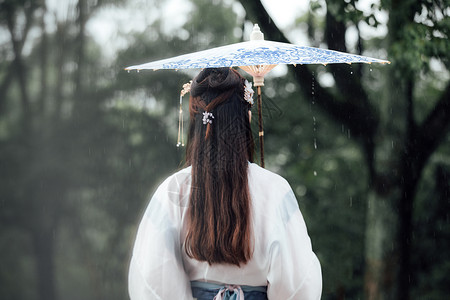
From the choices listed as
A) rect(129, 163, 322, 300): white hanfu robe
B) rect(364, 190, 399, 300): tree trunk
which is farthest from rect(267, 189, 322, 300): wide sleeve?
rect(364, 190, 399, 300): tree trunk

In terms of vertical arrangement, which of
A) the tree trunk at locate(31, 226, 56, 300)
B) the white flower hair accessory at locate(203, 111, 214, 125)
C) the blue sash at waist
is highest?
the white flower hair accessory at locate(203, 111, 214, 125)

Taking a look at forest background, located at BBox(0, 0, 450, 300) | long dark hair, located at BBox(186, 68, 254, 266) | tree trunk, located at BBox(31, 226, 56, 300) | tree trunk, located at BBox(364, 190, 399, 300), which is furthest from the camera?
tree trunk, located at BBox(31, 226, 56, 300)

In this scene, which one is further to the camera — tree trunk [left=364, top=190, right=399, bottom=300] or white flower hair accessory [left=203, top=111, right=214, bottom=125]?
tree trunk [left=364, top=190, right=399, bottom=300]

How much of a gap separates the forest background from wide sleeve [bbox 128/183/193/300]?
12.3 feet

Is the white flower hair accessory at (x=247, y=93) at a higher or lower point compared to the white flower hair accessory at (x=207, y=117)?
higher

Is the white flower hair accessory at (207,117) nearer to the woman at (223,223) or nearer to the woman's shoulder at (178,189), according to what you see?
the woman at (223,223)

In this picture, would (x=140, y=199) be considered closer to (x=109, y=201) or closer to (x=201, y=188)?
(x=109, y=201)

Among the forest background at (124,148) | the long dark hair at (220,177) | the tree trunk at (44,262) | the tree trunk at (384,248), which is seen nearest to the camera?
the long dark hair at (220,177)

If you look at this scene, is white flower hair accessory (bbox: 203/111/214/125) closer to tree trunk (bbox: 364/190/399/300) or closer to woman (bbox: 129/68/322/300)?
woman (bbox: 129/68/322/300)

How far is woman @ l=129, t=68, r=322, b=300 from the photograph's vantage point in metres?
1.64

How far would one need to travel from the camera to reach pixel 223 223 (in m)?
1.63

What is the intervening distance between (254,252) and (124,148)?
16.8 feet

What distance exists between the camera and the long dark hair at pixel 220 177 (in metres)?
1.63

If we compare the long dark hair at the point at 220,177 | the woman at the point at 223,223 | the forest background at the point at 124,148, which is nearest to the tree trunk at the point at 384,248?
the forest background at the point at 124,148
